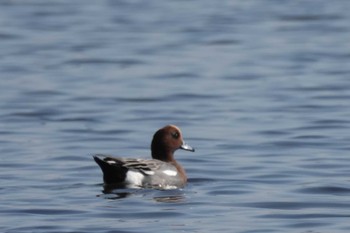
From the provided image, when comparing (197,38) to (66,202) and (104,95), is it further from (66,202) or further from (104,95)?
(66,202)

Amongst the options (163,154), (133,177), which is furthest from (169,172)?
(163,154)

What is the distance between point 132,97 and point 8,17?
11.5m

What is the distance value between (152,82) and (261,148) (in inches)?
228

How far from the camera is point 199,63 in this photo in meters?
24.2

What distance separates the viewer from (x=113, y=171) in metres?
14.1

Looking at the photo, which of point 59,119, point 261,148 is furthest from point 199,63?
point 261,148

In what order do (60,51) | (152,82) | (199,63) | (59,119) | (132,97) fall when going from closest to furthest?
(59,119)
(132,97)
(152,82)
(199,63)
(60,51)

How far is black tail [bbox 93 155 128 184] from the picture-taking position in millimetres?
14094

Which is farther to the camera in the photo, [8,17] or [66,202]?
[8,17]

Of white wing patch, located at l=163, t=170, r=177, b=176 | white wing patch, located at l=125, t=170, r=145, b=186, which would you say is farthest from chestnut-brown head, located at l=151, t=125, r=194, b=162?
white wing patch, located at l=125, t=170, r=145, b=186

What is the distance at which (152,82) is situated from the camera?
22266 mm

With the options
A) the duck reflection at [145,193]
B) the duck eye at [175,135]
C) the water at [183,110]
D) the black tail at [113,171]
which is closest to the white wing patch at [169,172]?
the duck reflection at [145,193]

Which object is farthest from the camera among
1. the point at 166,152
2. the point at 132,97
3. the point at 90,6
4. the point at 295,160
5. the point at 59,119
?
the point at 90,6

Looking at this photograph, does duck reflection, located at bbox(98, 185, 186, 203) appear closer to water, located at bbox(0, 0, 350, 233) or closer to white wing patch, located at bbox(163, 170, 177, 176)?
water, located at bbox(0, 0, 350, 233)
